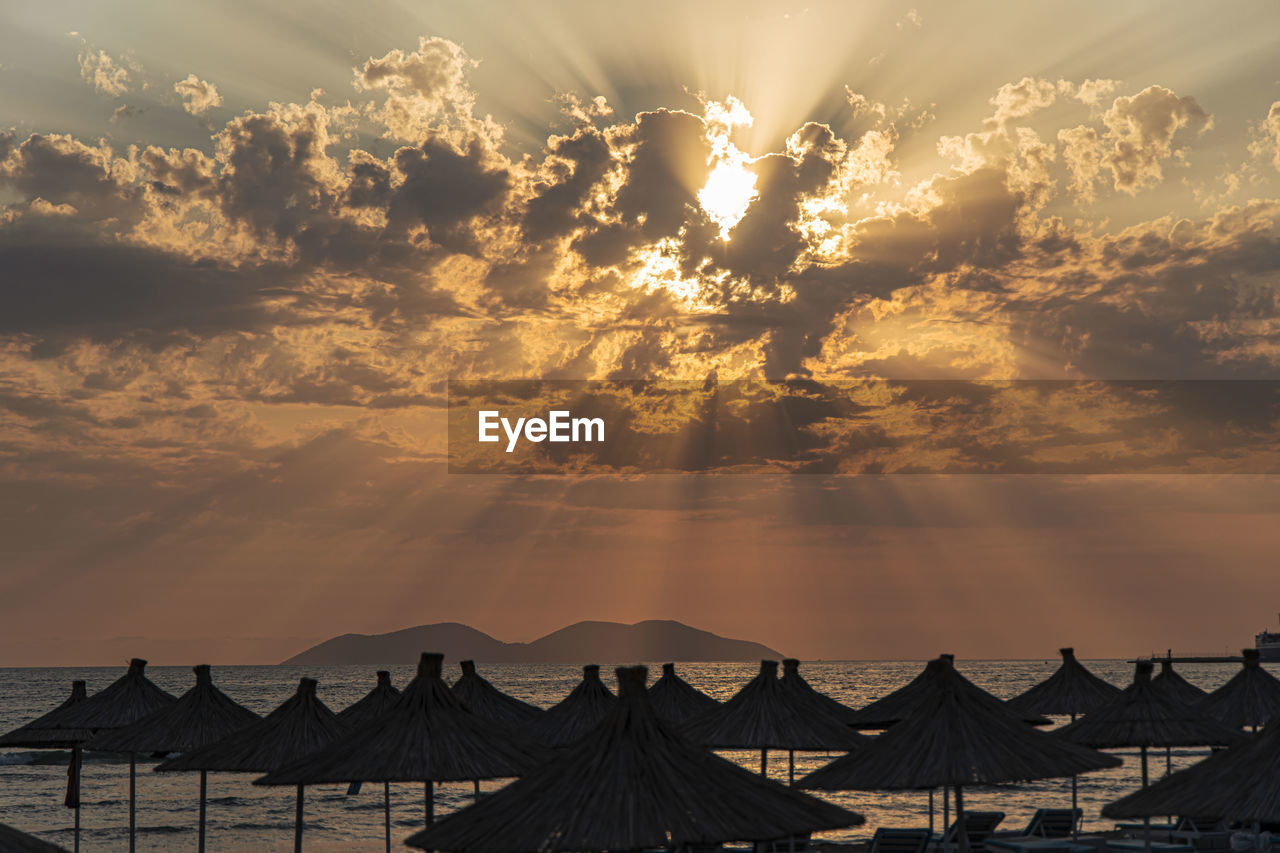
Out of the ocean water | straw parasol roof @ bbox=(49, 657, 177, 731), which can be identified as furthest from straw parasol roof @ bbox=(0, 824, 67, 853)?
the ocean water

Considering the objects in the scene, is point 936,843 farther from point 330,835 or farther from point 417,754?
point 330,835

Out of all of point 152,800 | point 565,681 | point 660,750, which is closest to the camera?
point 660,750

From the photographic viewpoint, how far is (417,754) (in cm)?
1462

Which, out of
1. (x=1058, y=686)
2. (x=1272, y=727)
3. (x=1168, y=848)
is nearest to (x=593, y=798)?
(x=1272, y=727)

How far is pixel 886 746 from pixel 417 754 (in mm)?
5716

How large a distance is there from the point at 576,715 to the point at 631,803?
46.2 ft

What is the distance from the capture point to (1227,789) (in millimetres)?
12547

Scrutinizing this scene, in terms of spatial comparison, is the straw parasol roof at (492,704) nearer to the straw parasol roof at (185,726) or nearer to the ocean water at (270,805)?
the straw parasol roof at (185,726)

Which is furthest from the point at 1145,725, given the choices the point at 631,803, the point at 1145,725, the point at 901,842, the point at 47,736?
the point at 47,736

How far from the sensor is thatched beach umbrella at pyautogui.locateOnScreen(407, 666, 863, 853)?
1011 centimetres

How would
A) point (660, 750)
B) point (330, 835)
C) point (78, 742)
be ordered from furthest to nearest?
point (330, 835)
point (78, 742)
point (660, 750)

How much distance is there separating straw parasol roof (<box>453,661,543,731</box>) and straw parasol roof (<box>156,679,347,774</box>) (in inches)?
218

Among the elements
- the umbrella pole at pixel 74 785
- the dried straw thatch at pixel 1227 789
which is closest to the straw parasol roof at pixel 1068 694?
the dried straw thatch at pixel 1227 789

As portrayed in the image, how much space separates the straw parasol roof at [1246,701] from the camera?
24.0 metres
